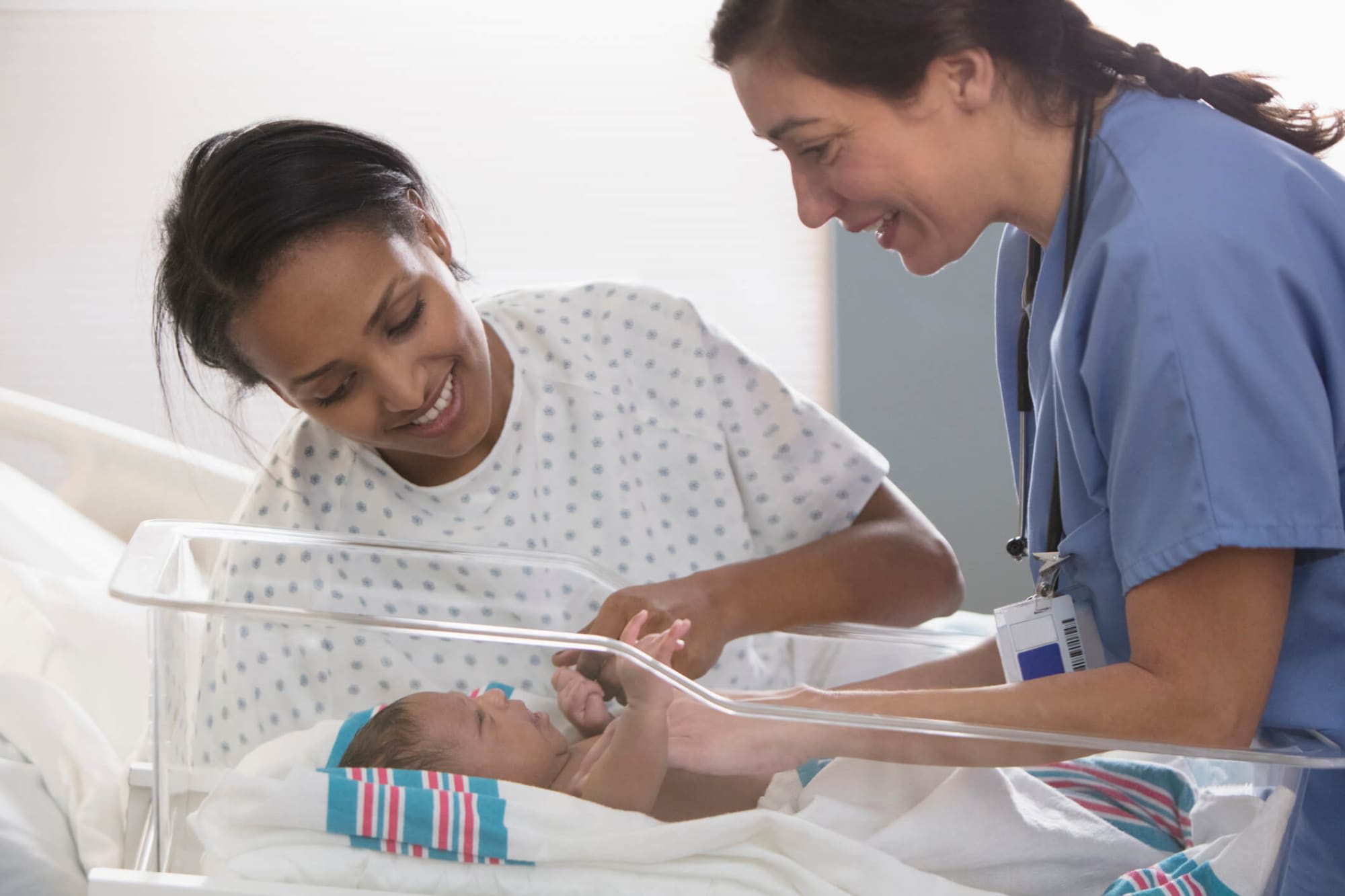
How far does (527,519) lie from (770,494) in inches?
11.2

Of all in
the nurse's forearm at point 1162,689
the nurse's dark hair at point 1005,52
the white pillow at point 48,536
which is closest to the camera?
the nurse's forearm at point 1162,689

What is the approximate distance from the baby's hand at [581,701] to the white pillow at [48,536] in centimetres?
78

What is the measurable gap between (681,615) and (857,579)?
0.23 meters

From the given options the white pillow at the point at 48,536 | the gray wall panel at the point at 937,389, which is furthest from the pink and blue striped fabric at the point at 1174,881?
the gray wall panel at the point at 937,389

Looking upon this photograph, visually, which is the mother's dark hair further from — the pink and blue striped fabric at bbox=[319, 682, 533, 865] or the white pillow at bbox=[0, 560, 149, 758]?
the pink and blue striped fabric at bbox=[319, 682, 533, 865]

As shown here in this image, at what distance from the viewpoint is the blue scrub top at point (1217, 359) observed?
0.84 meters

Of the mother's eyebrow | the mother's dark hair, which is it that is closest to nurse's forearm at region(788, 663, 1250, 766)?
the mother's eyebrow

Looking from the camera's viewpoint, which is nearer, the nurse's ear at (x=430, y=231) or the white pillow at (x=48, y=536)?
the nurse's ear at (x=430, y=231)

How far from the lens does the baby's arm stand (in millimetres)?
898

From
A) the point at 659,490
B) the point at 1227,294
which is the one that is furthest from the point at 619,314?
the point at 1227,294

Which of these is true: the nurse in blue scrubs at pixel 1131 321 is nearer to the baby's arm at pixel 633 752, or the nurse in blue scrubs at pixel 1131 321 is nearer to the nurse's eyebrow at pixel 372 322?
the baby's arm at pixel 633 752

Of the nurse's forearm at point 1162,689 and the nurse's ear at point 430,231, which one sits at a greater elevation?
the nurse's ear at point 430,231

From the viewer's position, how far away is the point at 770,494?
1442 millimetres

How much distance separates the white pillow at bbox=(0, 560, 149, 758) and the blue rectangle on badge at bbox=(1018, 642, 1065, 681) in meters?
0.76
